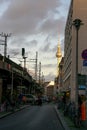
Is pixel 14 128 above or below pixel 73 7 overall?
below

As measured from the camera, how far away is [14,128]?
24.3 meters

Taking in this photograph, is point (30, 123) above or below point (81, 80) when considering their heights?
below

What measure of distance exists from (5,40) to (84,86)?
54356 mm

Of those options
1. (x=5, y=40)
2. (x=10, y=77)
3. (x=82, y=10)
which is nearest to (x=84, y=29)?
(x=82, y=10)

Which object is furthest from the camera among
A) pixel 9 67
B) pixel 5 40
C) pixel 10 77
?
pixel 5 40

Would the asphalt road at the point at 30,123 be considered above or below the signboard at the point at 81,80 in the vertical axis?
below

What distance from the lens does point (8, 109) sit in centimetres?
4725

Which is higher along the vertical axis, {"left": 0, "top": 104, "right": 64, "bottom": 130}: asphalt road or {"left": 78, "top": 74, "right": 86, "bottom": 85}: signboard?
{"left": 78, "top": 74, "right": 86, "bottom": 85}: signboard

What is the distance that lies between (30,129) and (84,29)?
6449 centimetres

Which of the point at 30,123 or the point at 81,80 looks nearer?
the point at 81,80

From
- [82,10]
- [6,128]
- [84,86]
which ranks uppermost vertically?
[82,10]

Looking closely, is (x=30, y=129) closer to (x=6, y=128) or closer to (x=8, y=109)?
(x=6, y=128)

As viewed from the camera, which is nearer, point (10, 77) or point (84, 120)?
point (84, 120)

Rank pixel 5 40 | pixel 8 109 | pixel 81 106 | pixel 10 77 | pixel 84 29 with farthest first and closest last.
Result: pixel 84 29, pixel 5 40, pixel 10 77, pixel 8 109, pixel 81 106
